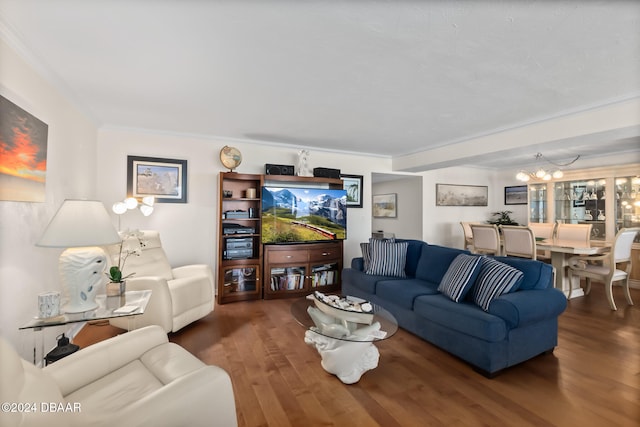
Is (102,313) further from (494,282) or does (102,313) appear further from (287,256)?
(494,282)

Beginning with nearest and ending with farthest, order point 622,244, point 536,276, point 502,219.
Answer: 1. point 536,276
2. point 622,244
3. point 502,219

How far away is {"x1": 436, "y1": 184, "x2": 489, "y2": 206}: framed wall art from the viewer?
6.42 metres

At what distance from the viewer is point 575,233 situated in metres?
4.77

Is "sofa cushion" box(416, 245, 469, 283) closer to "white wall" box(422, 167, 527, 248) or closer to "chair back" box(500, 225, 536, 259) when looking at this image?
"chair back" box(500, 225, 536, 259)

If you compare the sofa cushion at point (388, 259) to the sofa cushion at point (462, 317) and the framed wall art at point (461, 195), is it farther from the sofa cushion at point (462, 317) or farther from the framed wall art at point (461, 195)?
the framed wall art at point (461, 195)

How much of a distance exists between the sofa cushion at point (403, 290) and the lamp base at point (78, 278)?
Result: 255 cm

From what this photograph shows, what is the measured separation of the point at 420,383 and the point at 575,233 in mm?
4483

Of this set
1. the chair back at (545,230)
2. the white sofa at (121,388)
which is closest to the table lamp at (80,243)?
the white sofa at (121,388)

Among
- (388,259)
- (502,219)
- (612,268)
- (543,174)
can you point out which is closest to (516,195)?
(502,219)

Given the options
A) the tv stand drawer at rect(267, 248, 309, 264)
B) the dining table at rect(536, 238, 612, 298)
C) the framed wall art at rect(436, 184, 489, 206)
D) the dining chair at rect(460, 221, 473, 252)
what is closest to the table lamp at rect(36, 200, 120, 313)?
the tv stand drawer at rect(267, 248, 309, 264)

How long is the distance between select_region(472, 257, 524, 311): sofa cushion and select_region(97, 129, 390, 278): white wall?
328cm

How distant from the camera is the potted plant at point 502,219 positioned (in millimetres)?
6407

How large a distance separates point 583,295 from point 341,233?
375cm

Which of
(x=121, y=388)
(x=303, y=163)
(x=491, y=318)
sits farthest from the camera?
(x=303, y=163)
